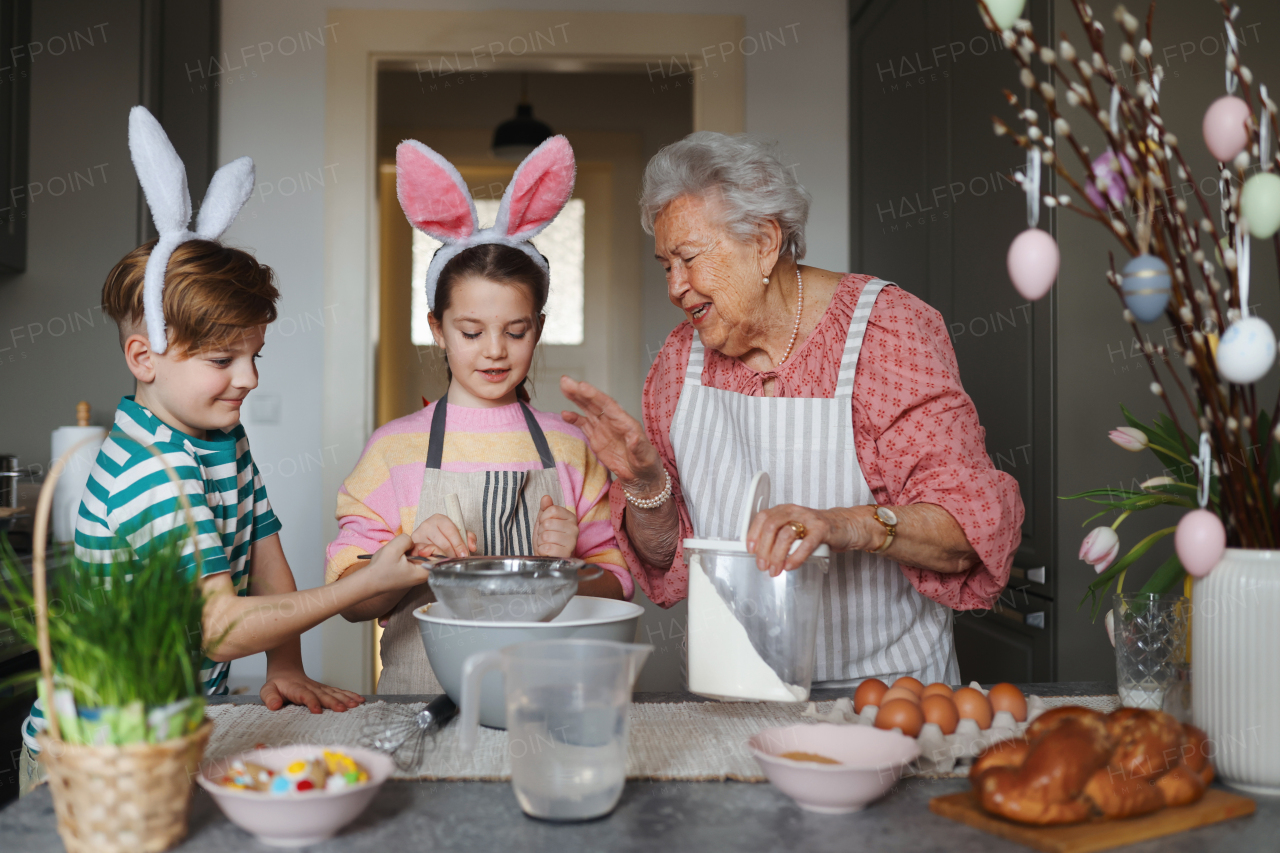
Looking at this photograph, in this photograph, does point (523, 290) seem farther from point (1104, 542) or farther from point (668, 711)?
point (1104, 542)

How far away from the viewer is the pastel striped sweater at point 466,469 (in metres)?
1.49

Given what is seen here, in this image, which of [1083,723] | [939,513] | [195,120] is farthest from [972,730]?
[195,120]

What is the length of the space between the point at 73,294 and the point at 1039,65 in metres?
2.43

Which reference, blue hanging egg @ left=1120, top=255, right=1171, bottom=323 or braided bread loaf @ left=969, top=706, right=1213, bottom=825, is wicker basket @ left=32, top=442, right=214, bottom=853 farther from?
blue hanging egg @ left=1120, top=255, right=1171, bottom=323

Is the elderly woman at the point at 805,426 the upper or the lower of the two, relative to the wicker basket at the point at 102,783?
upper

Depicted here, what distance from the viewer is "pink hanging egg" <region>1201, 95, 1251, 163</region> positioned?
772mm

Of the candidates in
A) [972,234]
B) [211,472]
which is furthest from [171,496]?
[972,234]

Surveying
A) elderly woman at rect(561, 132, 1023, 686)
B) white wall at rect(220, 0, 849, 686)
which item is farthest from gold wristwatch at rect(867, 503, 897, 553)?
white wall at rect(220, 0, 849, 686)

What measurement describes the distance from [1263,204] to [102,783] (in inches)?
37.3

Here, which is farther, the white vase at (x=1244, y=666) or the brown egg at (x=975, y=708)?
the brown egg at (x=975, y=708)

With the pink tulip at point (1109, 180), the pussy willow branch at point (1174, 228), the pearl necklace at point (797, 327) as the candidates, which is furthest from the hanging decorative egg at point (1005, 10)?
the pearl necklace at point (797, 327)

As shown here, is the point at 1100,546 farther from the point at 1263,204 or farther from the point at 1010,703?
the point at 1263,204

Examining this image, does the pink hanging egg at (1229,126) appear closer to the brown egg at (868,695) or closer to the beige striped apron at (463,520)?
the brown egg at (868,695)

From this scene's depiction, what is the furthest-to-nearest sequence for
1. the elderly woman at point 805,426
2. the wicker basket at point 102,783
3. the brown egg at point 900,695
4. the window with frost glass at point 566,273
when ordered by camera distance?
the window with frost glass at point 566,273
the elderly woman at point 805,426
the brown egg at point 900,695
the wicker basket at point 102,783
